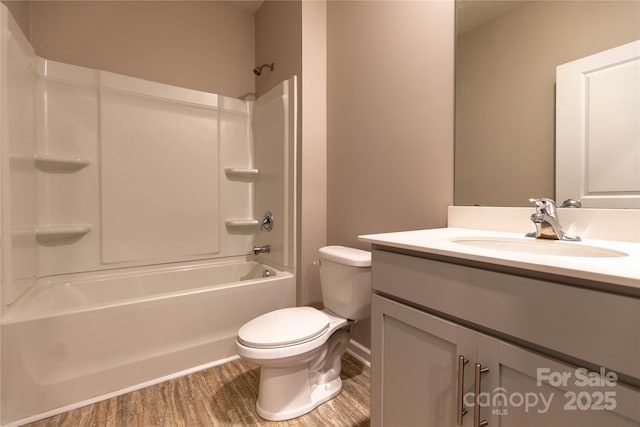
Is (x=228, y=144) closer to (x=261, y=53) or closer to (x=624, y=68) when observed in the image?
(x=261, y=53)

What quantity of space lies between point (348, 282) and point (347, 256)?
13cm

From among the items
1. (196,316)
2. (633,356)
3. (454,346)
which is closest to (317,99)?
(196,316)

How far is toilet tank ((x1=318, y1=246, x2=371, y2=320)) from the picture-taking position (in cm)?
144

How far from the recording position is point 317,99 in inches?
80.0

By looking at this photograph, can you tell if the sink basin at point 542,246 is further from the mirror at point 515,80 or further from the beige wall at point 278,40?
the beige wall at point 278,40

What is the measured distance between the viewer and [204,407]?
142 cm

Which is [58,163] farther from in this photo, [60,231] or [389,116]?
[389,116]

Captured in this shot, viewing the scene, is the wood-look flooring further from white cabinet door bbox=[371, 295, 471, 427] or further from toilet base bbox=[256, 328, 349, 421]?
white cabinet door bbox=[371, 295, 471, 427]

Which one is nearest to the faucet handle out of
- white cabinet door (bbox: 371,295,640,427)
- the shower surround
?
white cabinet door (bbox: 371,295,640,427)

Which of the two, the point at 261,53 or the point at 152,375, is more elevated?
the point at 261,53

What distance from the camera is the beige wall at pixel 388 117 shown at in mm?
1350

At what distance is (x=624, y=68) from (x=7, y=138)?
2479mm

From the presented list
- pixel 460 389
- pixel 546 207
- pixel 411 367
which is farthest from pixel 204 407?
pixel 546 207

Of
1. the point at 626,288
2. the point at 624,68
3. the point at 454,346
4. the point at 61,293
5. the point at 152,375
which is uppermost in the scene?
the point at 624,68
